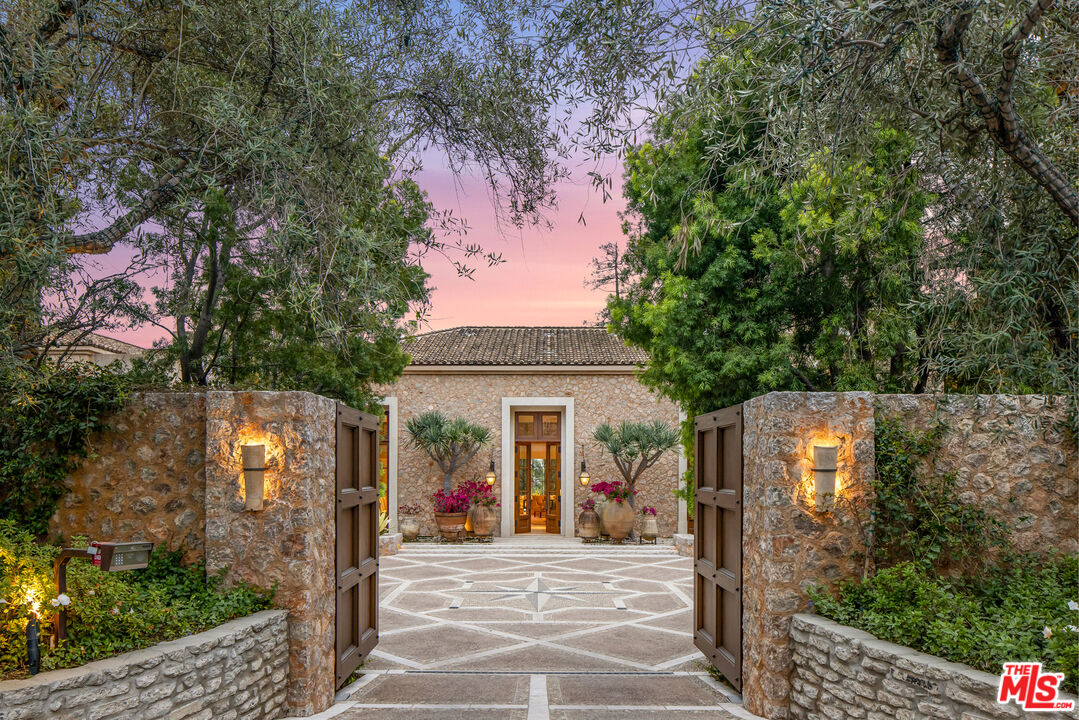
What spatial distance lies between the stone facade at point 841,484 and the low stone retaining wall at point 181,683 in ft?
10.4

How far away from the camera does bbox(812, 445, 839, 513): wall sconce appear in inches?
184

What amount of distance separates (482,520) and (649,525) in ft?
11.5

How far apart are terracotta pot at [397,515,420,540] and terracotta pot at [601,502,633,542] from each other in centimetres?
405

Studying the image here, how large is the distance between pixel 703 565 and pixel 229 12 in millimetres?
5483

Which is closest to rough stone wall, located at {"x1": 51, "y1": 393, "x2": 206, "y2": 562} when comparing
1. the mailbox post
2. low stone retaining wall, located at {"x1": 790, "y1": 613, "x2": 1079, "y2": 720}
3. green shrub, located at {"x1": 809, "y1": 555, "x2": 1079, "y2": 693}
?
the mailbox post

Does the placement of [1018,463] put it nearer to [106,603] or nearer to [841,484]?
[841,484]

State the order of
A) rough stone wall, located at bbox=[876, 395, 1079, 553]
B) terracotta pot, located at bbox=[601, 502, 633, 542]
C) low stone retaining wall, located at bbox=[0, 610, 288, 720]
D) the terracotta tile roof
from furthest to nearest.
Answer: the terracotta tile roof → terracotta pot, located at bbox=[601, 502, 633, 542] → rough stone wall, located at bbox=[876, 395, 1079, 553] → low stone retaining wall, located at bbox=[0, 610, 288, 720]

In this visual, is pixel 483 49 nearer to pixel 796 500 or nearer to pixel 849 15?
pixel 849 15

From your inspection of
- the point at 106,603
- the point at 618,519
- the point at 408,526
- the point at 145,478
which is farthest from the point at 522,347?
the point at 106,603

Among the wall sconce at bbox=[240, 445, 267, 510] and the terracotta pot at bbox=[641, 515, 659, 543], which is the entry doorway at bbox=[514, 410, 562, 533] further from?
the wall sconce at bbox=[240, 445, 267, 510]

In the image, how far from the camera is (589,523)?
49.8ft

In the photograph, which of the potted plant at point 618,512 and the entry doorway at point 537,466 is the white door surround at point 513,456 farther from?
the potted plant at point 618,512

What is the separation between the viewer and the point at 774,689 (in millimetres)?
4668

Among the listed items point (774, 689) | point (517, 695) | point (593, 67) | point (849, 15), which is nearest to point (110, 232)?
point (593, 67)
